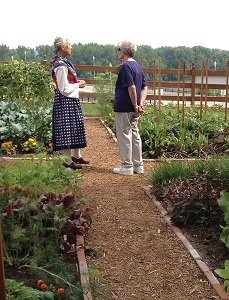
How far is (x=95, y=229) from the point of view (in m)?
4.58

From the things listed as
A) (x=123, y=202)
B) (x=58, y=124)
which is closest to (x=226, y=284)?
(x=123, y=202)

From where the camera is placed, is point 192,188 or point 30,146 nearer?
point 192,188

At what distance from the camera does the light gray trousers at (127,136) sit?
6.57 m

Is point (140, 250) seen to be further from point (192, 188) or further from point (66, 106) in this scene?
point (66, 106)

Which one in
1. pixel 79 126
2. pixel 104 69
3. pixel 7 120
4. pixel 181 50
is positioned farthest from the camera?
pixel 181 50

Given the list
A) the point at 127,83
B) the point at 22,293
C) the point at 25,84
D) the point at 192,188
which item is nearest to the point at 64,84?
the point at 127,83

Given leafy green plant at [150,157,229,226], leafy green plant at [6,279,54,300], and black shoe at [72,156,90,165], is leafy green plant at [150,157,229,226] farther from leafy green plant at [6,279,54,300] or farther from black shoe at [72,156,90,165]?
leafy green plant at [6,279,54,300]

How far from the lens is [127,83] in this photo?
Answer: 20.8 ft

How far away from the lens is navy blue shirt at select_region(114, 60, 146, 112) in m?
6.35

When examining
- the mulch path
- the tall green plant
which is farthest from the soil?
the tall green plant

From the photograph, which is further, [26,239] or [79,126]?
[79,126]

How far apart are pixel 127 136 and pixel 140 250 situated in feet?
8.78

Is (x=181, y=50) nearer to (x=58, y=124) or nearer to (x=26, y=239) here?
(x=58, y=124)

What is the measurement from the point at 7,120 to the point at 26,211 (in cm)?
530
